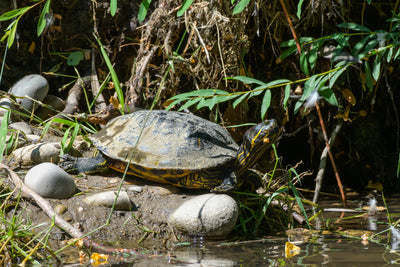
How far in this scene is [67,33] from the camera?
5.16 m

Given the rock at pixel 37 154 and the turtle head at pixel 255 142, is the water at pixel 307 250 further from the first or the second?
the rock at pixel 37 154

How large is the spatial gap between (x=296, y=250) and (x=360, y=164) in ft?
10.2

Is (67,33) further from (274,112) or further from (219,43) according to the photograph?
(274,112)

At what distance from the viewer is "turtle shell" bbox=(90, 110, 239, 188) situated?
348cm

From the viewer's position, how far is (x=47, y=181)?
326 cm

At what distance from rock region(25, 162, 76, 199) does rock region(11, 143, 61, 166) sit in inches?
19.9

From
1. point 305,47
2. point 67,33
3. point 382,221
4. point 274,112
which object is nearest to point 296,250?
point 382,221

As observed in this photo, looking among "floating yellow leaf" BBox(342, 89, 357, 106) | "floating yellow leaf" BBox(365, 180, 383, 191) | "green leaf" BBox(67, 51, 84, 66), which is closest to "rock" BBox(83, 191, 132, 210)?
"green leaf" BBox(67, 51, 84, 66)

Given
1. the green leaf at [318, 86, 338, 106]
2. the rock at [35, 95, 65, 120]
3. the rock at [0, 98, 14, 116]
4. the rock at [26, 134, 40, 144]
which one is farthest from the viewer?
the rock at [35, 95, 65, 120]

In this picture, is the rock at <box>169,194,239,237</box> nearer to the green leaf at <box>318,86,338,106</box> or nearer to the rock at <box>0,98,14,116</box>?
the green leaf at <box>318,86,338,106</box>

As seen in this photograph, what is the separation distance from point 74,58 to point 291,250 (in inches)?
129

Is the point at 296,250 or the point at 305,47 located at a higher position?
the point at 305,47

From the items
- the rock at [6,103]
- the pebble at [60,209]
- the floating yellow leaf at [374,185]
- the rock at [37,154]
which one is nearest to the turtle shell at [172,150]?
the rock at [37,154]

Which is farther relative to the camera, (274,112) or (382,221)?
(274,112)
